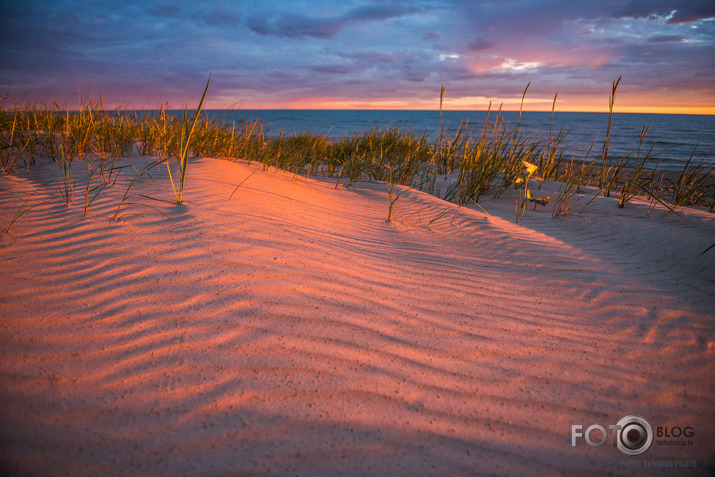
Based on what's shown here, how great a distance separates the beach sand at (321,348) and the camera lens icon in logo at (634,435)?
0.03m

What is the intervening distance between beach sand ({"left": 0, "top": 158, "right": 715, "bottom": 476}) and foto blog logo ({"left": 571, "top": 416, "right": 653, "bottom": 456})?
0.08 feet

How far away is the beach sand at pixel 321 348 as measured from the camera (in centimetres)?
102

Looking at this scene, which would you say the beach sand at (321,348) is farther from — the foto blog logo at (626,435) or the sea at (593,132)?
the sea at (593,132)

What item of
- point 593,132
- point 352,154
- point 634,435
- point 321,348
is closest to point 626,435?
point 634,435

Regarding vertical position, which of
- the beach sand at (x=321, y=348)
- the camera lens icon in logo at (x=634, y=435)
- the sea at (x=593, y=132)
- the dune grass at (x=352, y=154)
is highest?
the sea at (x=593, y=132)

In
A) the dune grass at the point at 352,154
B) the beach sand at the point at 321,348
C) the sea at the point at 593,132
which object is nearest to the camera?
the beach sand at the point at 321,348

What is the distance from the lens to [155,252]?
1.91 metres

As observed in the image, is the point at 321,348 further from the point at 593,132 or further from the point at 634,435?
the point at 593,132

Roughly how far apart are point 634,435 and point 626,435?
0.11 feet

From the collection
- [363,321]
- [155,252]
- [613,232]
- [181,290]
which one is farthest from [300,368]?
[613,232]

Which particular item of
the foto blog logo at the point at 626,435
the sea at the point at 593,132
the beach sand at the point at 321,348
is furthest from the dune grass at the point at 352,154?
the foto blog logo at the point at 626,435

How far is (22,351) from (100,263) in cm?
67

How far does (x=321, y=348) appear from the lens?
137 centimetres

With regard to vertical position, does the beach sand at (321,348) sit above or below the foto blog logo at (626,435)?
above
